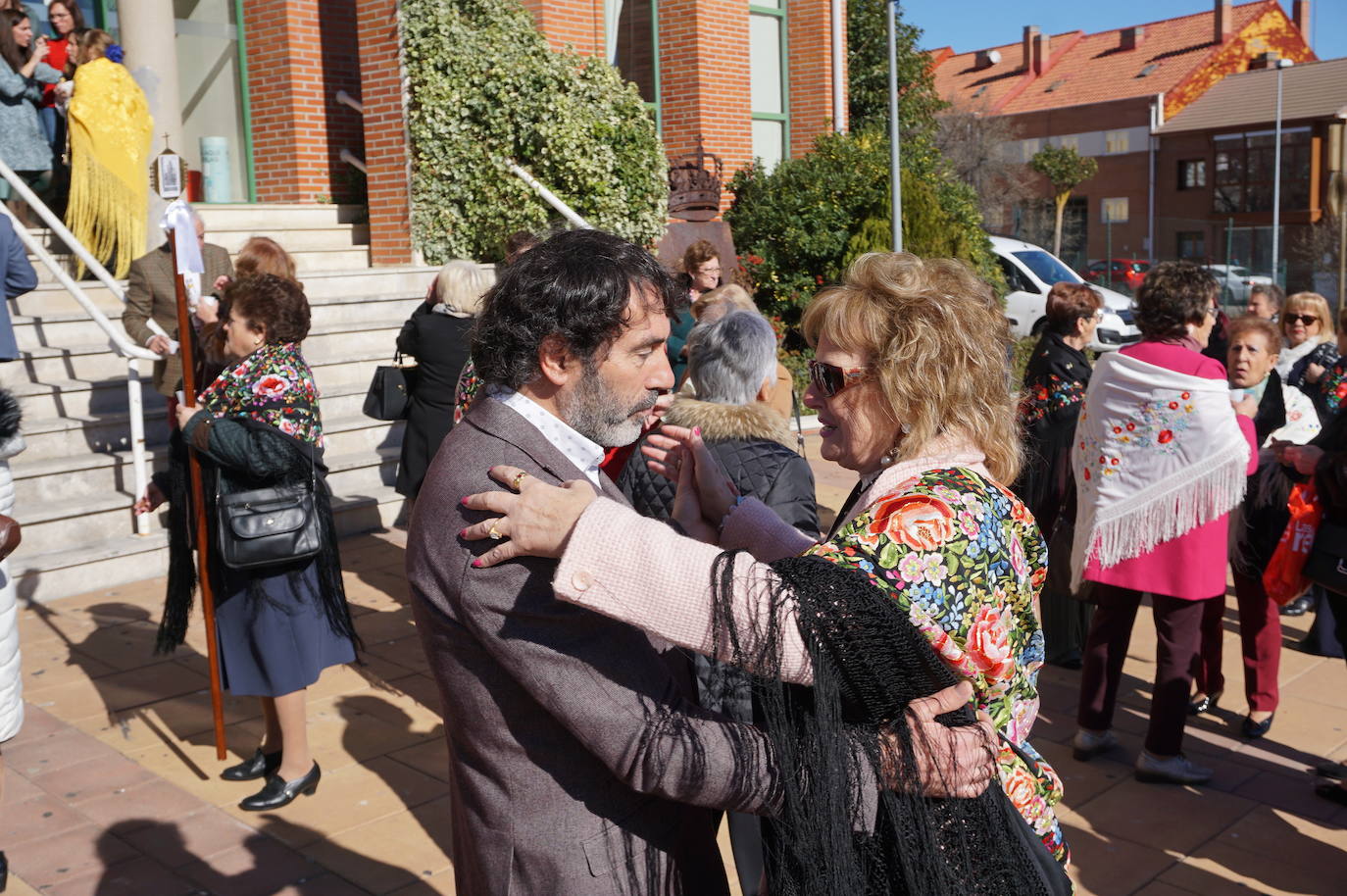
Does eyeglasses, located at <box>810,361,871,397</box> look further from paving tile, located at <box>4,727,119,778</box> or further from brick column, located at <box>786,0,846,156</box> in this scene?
brick column, located at <box>786,0,846,156</box>

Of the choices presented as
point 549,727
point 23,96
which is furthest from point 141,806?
point 23,96

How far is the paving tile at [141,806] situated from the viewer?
4363mm

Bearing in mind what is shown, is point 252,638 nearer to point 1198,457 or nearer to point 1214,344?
point 1198,457

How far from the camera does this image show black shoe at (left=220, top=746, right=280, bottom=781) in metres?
4.69

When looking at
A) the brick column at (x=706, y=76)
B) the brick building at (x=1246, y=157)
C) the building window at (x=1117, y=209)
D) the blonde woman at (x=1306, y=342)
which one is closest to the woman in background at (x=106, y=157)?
the brick column at (x=706, y=76)

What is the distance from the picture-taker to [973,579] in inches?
72.8

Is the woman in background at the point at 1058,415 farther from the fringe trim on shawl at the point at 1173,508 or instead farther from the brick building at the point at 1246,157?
the brick building at the point at 1246,157

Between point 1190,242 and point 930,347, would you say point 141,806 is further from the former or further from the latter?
point 1190,242

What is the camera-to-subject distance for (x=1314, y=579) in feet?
13.5

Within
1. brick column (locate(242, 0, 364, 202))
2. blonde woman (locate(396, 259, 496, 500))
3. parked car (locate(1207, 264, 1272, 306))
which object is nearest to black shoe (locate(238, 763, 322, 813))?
blonde woman (locate(396, 259, 496, 500))

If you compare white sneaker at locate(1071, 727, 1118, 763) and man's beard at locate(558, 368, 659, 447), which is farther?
white sneaker at locate(1071, 727, 1118, 763)

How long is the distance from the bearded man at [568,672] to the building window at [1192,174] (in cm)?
5018

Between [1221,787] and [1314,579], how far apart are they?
101cm

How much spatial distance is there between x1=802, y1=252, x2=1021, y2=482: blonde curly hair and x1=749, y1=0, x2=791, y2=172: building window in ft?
50.1
